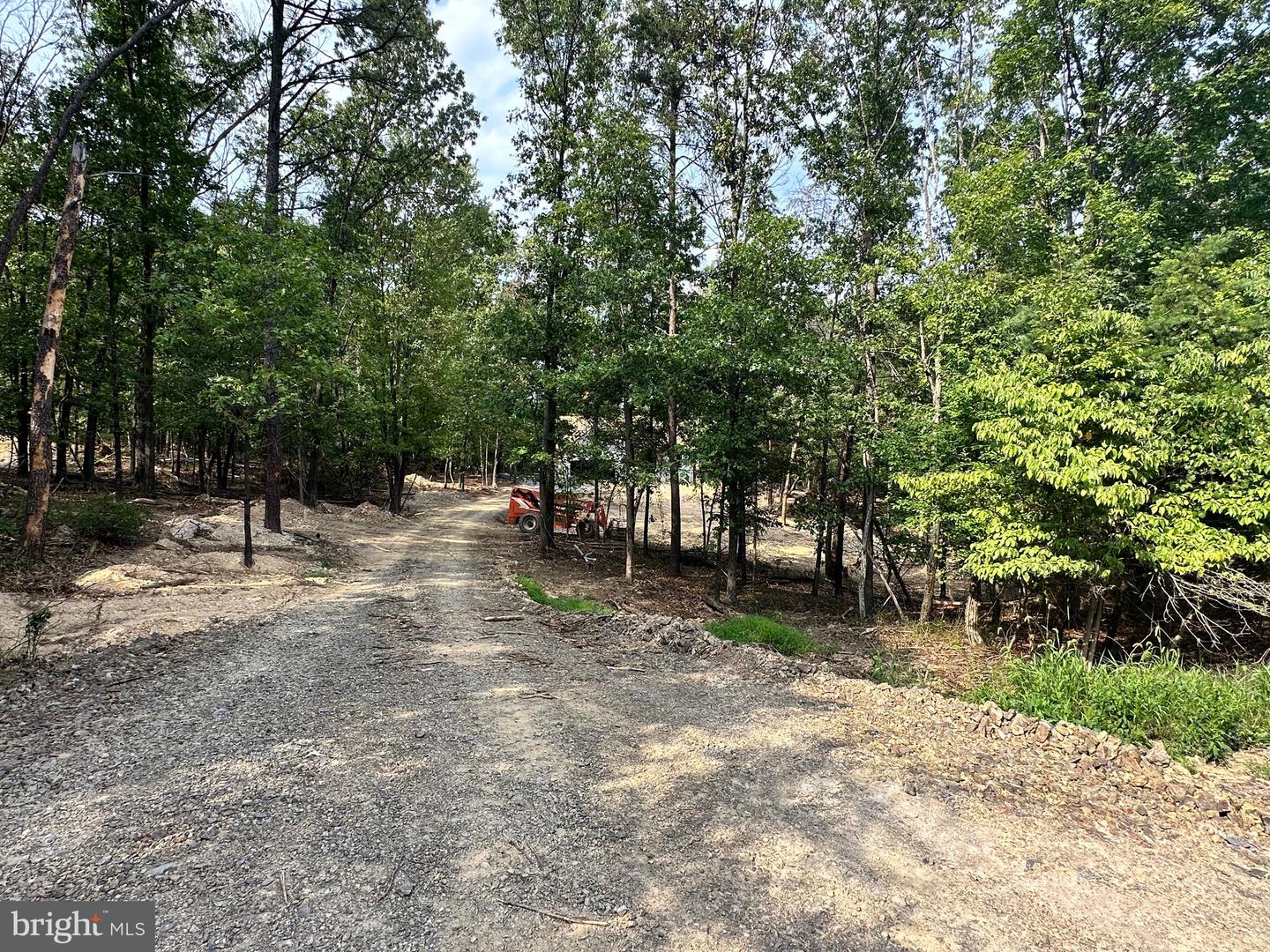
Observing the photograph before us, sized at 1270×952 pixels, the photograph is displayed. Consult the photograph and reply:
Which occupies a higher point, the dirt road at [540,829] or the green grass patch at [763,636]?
the dirt road at [540,829]

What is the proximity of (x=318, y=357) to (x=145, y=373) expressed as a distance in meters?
8.57

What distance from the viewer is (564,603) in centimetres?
1022

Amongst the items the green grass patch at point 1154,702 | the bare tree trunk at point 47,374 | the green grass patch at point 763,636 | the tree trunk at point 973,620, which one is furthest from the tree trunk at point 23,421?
the tree trunk at point 973,620

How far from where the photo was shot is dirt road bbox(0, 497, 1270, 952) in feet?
8.72

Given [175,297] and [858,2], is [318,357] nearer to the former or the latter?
[175,297]

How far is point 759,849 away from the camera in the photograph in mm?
3262

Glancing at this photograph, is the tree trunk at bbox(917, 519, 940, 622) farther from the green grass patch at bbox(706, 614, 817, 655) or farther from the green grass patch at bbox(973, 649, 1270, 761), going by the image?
the green grass patch at bbox(973, 649, 1270, 761)

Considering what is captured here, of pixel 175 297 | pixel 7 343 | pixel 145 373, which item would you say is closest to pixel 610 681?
pixel 175 297

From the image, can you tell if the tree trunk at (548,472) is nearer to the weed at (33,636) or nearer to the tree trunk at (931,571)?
the tree trunk at (931,571)

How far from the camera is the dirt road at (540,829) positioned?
2658 mm

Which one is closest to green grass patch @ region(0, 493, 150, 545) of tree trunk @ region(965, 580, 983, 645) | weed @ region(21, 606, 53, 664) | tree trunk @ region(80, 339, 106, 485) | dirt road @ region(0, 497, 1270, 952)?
tree trunk @ region(80, 339, 106, 485)

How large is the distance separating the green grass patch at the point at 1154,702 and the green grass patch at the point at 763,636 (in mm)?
2969

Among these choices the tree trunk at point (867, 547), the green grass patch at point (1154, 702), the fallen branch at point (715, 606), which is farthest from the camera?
the tree trunk at point (867, 547)

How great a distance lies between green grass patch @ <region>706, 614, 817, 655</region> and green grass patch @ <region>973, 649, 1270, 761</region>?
2969mm
